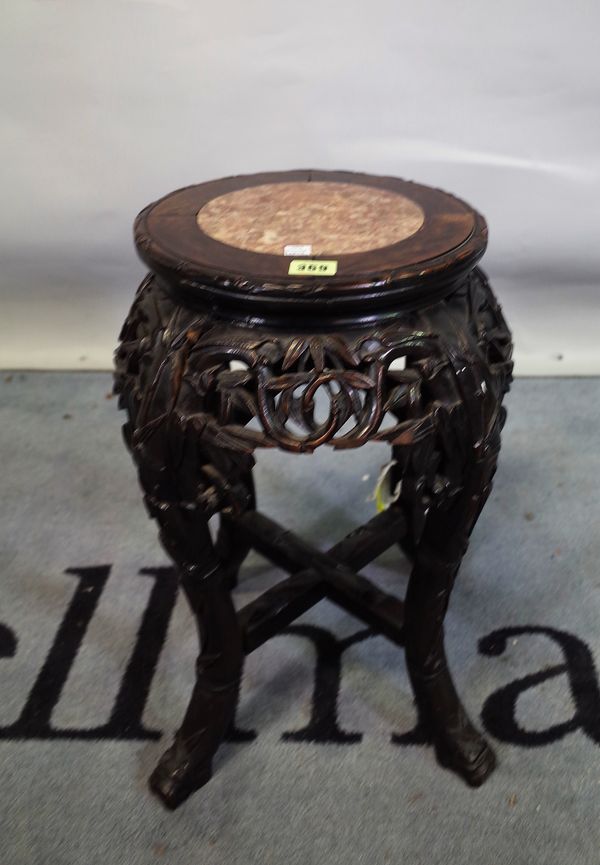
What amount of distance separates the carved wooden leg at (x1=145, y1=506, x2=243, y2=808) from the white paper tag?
1.08 feet

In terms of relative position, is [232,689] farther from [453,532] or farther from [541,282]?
[541,282]

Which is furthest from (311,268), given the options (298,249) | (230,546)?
(230,546)

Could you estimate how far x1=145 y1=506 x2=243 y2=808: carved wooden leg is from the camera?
92 cm

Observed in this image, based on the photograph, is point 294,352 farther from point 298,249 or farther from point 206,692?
point 206,692

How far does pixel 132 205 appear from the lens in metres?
1.76

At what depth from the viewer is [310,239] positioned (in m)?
0.84

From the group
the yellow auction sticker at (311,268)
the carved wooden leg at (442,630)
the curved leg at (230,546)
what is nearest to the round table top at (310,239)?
the yellow auction sticker at (311,268)

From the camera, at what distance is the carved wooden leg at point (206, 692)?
921 millimetres

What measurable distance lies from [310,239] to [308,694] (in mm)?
613

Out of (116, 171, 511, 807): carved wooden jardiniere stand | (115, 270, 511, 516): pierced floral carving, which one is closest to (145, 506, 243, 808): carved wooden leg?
(116, 171, 511, 807): carved wooden jardiniere stand

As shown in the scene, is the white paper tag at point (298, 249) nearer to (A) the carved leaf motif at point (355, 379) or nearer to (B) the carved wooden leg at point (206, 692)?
(A) the carved leaf motif at point (355, 379)

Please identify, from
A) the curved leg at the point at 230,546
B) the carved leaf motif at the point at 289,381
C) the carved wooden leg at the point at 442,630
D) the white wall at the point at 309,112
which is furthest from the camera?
the white wall at the point at 309,112

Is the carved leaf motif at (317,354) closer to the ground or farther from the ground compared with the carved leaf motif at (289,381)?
farther from the ground

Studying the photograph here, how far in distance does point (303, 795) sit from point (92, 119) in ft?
4.25
